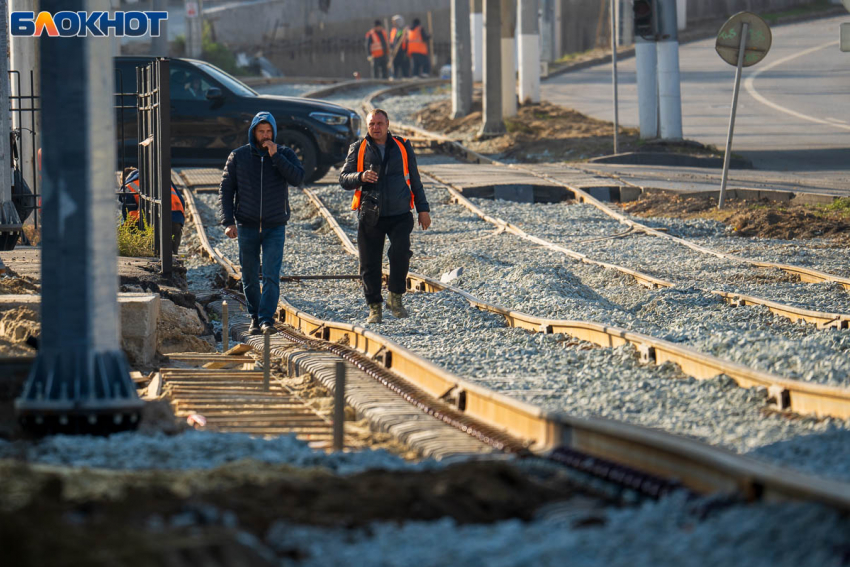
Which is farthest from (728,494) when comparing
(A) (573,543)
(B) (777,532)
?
(A) (573,543)

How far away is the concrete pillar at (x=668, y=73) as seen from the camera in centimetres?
2172

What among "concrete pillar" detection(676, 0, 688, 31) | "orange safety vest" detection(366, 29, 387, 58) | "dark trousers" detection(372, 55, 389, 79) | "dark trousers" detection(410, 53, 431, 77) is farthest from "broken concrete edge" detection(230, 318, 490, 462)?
"concrete pillar" detection(676, 0, 688, 31)

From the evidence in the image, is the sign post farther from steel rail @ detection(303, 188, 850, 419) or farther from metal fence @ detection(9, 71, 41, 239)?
metal fence @ detection(9, 71, 41, 239)

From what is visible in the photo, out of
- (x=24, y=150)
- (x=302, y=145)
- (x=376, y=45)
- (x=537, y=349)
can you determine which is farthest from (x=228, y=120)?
(x=376, y=45)

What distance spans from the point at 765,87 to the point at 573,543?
29.3 metres

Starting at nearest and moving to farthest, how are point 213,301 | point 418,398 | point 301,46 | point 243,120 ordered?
1. point 418,398
2. point 213,301
3. point 243,120
4. point 301,46

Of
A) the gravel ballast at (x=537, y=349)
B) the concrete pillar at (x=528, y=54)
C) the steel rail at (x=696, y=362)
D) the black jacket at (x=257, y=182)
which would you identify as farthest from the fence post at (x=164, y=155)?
the concrete pillar at (x=528, y=54)

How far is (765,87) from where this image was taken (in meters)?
31.3

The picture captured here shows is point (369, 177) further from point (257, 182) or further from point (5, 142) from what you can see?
point (5, 142)

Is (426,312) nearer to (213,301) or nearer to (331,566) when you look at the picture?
(213,301)

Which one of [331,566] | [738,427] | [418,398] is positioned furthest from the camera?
[418,398]

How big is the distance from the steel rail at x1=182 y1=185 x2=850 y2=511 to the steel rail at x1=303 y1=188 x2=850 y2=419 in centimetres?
140

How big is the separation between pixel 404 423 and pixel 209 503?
6.94ft

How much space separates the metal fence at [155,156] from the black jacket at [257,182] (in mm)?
1601
